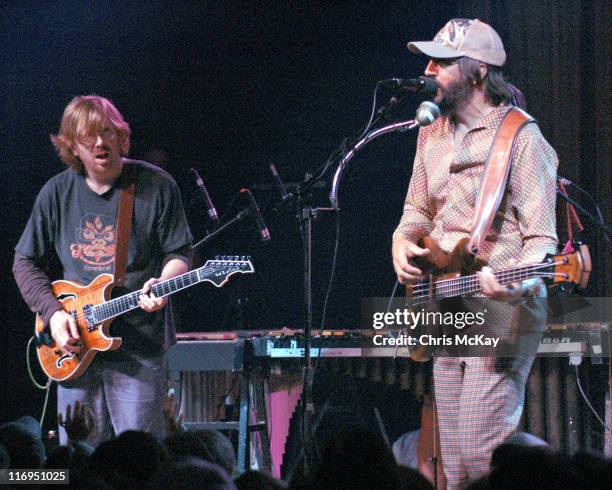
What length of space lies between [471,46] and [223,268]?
6.60 feet

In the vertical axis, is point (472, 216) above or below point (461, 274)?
above

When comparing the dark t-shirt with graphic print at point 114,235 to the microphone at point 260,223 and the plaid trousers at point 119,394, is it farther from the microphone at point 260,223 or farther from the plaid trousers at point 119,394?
the microphone at point 260,223

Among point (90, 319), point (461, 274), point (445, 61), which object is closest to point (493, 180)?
point (461, 274)

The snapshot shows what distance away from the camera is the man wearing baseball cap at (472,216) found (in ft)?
11.9

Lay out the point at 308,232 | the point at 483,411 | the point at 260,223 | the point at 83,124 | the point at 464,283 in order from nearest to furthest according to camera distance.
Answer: the point at 483,411 < the point at 464,283 < the point at 83,124 < the point at 308,232 < the point at 260,223

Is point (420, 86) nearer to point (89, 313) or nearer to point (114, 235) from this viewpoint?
point (114, 235)

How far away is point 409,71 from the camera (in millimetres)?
8070

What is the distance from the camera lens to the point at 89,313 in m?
4.77

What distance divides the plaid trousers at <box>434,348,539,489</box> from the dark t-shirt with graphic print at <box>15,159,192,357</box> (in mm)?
1743

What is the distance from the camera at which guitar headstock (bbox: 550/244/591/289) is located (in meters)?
3.33

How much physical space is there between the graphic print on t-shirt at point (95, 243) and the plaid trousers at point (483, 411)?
6.60 ft

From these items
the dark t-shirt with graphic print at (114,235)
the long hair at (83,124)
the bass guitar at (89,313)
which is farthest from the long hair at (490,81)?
the long hair at (83,124)

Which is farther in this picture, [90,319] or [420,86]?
[90,319]

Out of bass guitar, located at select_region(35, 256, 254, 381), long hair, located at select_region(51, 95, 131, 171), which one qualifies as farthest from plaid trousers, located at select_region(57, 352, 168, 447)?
long hair, located at select_region(51, 95, 131, 171)
